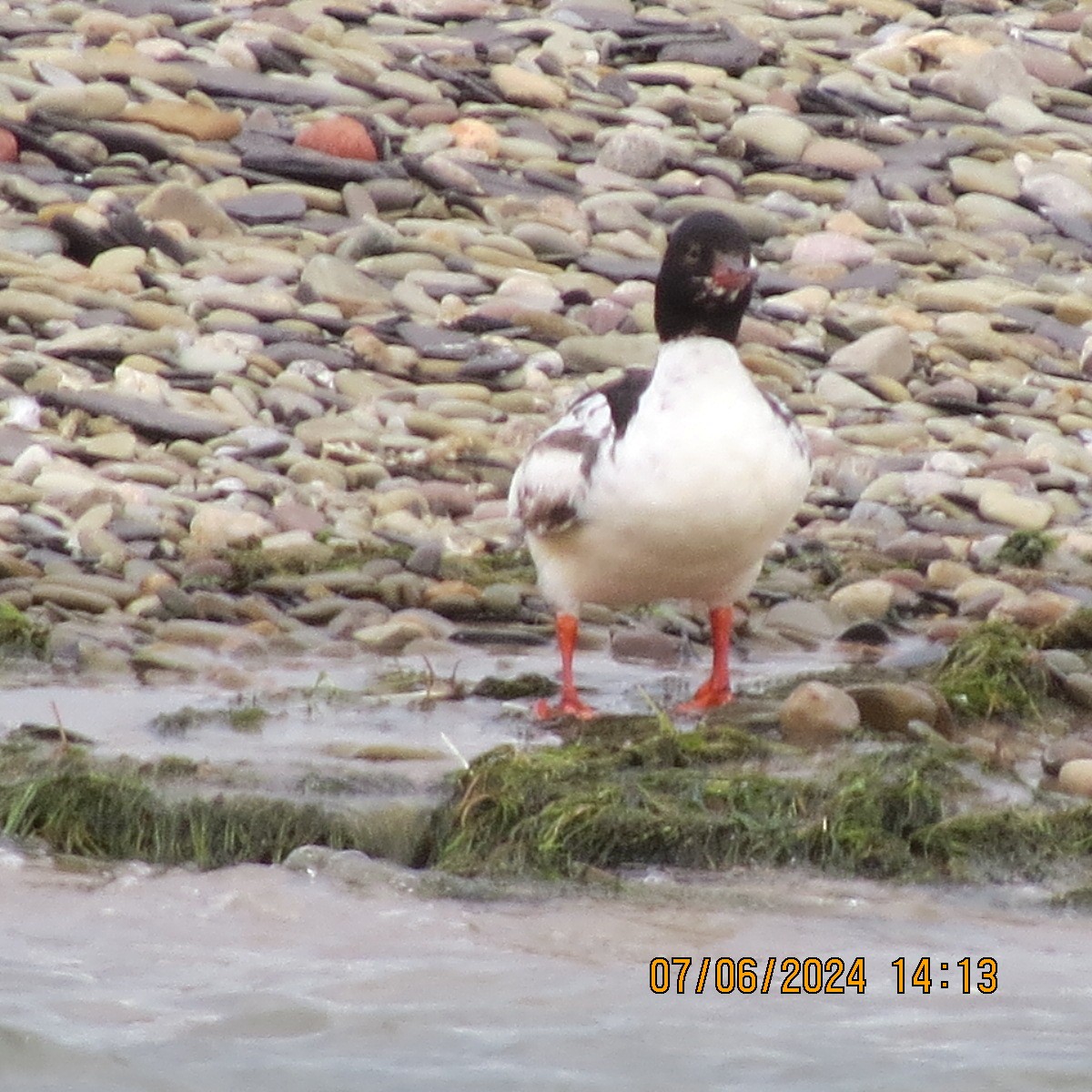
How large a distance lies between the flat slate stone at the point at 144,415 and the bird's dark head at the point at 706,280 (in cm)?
305

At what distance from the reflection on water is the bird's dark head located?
1913mm

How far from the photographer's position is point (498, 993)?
19.1 feet

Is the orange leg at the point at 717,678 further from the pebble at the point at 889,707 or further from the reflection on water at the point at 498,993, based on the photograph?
the reflection on water at the point at 498,993

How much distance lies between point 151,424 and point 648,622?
233cm

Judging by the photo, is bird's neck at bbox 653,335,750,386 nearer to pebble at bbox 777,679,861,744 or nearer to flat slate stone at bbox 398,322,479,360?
pebble at bbox 777,679,861,744

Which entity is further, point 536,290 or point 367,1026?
point 536,290

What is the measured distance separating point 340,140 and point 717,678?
5.97 metres

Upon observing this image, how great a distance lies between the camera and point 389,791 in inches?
268

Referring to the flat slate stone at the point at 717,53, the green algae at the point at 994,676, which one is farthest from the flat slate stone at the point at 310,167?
the green algae at the point at 994,676

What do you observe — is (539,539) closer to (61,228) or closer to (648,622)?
(648,622)

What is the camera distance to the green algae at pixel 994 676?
748 centimetres

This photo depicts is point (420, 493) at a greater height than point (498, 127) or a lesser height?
lesser

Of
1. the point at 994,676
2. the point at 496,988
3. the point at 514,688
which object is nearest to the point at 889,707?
the point at 994,676

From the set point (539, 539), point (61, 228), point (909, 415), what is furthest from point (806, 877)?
point (61, 228)
